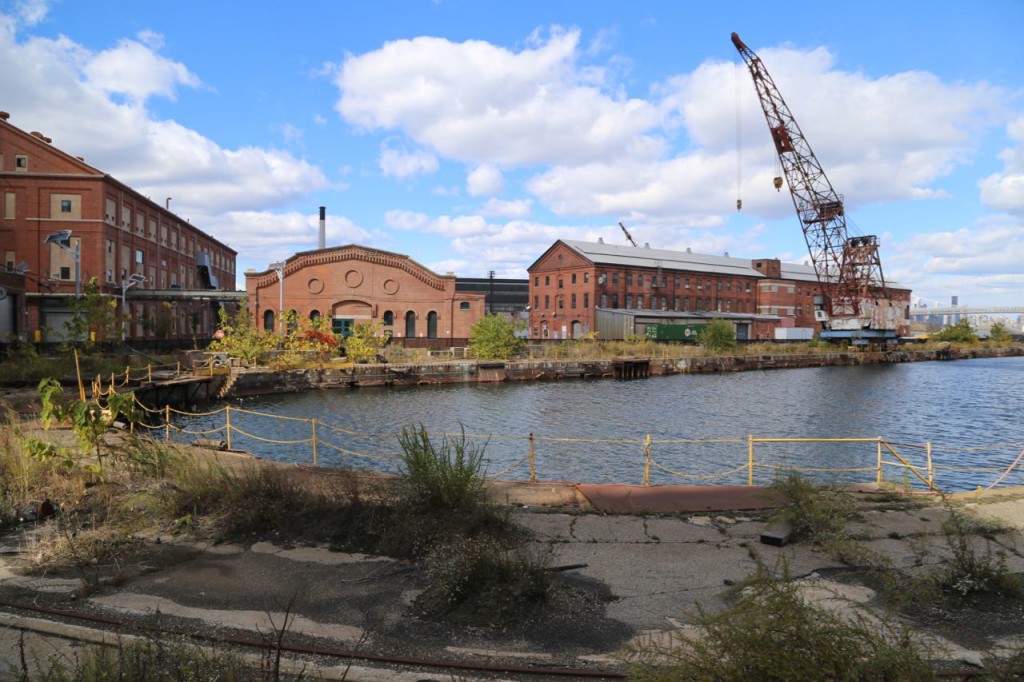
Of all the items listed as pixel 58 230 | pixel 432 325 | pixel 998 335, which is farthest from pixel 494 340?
pixel 998 335

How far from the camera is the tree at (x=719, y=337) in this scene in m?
54.4

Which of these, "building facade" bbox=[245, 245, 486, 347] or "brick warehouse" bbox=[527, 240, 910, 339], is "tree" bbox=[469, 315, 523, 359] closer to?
"building facade" bbox=[245, 245, 486, 347]

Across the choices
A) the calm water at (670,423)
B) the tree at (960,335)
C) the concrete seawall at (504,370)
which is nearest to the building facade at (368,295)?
the concrete seawall at (504,370)

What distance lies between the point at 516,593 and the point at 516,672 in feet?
2.84

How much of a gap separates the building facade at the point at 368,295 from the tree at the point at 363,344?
995 cm

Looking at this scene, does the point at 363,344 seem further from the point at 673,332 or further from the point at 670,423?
the point at 673,332

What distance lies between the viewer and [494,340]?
42094 millimetres

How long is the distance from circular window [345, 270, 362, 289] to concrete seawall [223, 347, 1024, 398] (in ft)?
51.3

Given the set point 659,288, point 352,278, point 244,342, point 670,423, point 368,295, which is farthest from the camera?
point 659,288

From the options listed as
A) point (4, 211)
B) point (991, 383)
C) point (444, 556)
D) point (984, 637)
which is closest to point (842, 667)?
point (984, 637)

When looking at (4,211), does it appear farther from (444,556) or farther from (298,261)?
(444,556)

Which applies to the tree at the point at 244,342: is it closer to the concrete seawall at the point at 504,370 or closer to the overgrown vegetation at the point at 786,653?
the concrete seawall at the point at 504,370

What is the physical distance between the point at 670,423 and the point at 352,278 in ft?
111

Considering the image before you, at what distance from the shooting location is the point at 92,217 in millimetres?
44000
